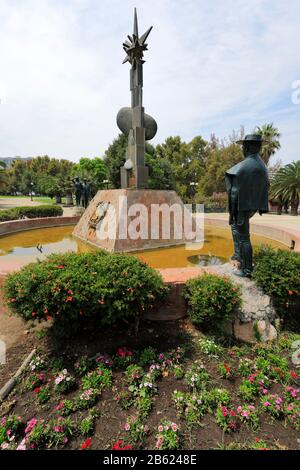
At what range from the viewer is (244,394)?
2666 millimetres

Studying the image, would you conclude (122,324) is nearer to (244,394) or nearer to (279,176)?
(244,394)

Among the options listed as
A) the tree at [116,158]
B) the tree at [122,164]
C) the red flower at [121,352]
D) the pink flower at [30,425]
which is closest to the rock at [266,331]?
the red flower at [121,352]

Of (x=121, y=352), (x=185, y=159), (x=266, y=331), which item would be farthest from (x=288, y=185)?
(x=121, y=352)

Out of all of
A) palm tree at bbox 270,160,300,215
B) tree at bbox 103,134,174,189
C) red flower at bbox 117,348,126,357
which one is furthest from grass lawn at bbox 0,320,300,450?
tree at bbox 103,134,174,189

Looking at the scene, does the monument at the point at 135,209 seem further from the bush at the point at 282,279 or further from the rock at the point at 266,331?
the rock at the point at 266,331

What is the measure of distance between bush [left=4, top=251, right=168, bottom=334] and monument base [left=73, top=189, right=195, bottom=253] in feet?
16.5

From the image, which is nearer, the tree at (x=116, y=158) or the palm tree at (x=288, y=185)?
the palm tree at (x=288, y=185)

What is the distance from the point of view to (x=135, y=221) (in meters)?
9.09

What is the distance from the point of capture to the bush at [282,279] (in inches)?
146

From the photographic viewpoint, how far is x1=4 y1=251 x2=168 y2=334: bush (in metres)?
2.89

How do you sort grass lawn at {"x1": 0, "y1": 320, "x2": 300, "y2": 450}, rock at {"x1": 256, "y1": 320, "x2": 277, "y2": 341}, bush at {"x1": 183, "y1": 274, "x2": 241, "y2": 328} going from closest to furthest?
grass lawn at {"x1": 0, "y1": 320, "x2": 300, "y2": 450}, bush at {"x1": 183, "y1": 274, "x2": 241, "y2": 328}, rock at {"x1": 256, "y1": 320, "x2": 277, "y2": 341}

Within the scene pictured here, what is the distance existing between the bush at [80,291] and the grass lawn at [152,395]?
51cm

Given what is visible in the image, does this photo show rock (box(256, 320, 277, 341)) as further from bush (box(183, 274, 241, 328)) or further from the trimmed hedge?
the trimmed hedge
